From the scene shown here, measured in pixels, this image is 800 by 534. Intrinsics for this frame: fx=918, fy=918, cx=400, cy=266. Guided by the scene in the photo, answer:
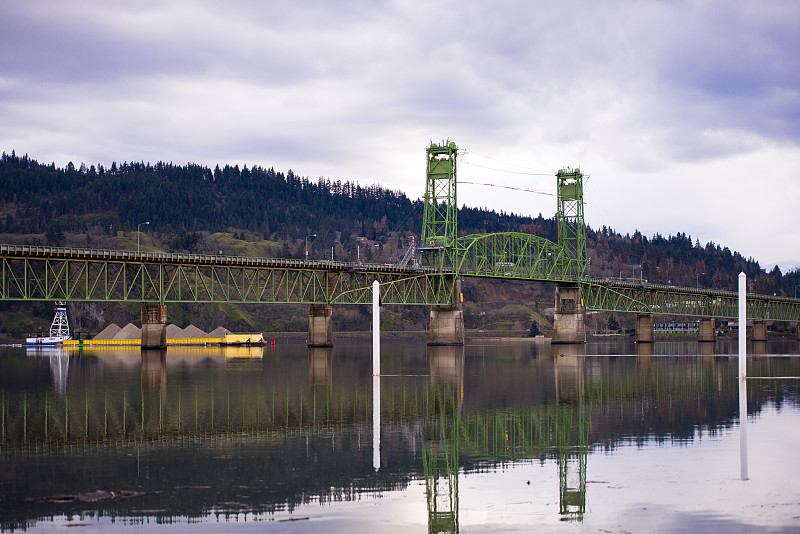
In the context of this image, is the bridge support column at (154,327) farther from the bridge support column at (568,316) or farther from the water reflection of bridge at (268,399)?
the bridge support column at (568,316)

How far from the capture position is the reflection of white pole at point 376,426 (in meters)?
29.2

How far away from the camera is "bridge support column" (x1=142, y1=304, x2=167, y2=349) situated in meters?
129

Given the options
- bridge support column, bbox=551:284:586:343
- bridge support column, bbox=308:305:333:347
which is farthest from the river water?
bridge support column, bbox=551:284:586:343

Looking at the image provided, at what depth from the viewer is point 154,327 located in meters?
130

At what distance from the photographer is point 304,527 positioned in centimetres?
2059

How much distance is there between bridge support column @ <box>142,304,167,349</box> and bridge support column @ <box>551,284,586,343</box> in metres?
85.3

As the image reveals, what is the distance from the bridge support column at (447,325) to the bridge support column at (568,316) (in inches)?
1285

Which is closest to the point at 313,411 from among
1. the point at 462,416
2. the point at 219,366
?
the point at 462,416

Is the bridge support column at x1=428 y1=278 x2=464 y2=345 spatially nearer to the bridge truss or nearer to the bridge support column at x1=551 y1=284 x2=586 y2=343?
the bridge truss

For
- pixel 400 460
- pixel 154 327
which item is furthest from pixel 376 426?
pixel 154 327

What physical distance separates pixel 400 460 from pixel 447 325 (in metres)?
132

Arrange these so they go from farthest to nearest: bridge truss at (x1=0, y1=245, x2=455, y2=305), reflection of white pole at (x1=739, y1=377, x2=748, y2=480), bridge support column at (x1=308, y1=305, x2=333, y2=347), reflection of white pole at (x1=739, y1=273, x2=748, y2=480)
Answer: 1. bridge support column at (x1=308, y1=305, x2=333, y2=347)
2. bridge truss at (x1=0, y1=245, x2=455, y2=305)
3. reflection of white pole at (x1=739, y1=273, x2=748, y2=480)
4. reflection of white pole at (x1=739, y1=377, x2=748, y2=480)

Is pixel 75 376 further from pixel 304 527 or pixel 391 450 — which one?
pixel 304 527

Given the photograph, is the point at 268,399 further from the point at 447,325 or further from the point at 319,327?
the point at 447,325
